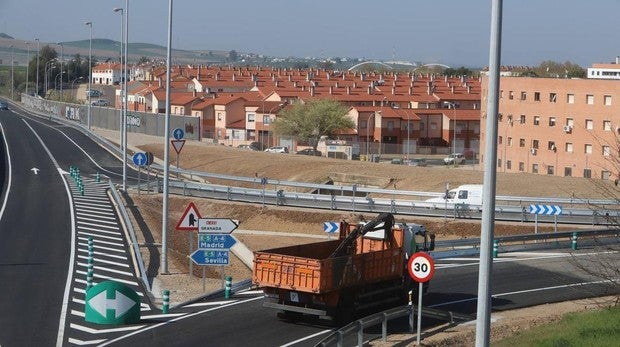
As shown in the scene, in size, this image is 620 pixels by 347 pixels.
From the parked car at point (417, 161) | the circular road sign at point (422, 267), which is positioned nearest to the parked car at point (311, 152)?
the parked car at point (417, 161)

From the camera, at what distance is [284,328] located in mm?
23266

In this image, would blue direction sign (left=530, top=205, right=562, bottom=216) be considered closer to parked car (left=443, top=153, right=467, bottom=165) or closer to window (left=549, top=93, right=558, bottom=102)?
window (left=549, top=93, right=558, bottom=102)

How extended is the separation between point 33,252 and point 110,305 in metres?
12.3

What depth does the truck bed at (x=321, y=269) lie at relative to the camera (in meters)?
22.4

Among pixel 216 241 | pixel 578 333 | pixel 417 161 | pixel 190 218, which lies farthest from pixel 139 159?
pixel 417 161

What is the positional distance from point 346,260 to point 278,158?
195ft

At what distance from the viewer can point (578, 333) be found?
751 inches

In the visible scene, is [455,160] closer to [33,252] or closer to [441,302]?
[33,252]

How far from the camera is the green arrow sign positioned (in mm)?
23234

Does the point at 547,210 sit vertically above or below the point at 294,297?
above

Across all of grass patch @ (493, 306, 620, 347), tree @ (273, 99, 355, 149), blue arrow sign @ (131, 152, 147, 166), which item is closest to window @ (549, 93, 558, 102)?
tree @ (273, 99, 355, 149)

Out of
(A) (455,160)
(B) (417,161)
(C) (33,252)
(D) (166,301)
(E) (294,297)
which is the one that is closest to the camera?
(E) (294,297)

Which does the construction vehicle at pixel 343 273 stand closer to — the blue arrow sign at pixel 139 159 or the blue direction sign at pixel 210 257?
the blue direction sign at pixel 210 257

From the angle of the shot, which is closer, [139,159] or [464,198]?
[139,159]
